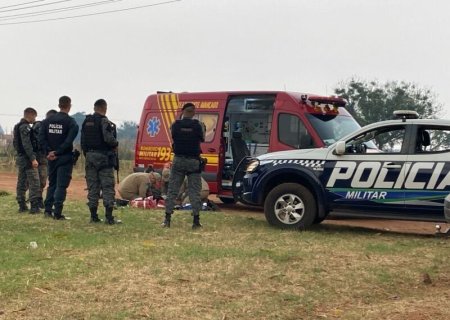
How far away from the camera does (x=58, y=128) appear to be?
9.00 m

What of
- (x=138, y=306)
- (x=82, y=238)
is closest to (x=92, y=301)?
(x=138, y=306)

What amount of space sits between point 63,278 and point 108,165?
11.2 ft

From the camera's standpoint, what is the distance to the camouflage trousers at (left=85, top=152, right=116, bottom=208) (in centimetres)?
859

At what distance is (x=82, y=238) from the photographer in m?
7.37

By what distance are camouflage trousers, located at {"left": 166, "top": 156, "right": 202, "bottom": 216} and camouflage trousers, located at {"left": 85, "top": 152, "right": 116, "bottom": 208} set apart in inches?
34.1

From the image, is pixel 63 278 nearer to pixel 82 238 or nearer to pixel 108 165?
pixel 82 238

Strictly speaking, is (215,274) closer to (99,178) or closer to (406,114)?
(99,178)

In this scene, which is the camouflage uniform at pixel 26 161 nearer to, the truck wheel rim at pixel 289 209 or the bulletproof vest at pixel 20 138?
the bulletproof vest at pixel 20 138

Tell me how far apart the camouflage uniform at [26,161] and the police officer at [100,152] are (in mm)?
1485

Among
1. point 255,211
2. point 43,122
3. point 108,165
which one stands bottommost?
point 255,211

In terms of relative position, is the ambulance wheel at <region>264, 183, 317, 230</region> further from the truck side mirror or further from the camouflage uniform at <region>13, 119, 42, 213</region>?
the camouflage uniform at <region>13, 119, 42, 213</region>

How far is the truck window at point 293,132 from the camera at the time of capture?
431 inches

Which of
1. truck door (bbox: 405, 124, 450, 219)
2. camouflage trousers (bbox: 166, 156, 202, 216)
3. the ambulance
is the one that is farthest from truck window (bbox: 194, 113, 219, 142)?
truck door (bbox: 405, 124, 450, 219)

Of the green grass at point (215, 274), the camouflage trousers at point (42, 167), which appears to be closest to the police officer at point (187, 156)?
the green grass at point (215, 274)
